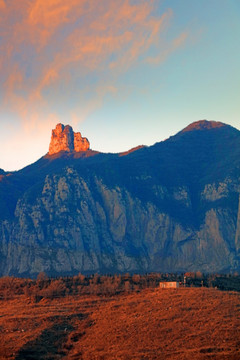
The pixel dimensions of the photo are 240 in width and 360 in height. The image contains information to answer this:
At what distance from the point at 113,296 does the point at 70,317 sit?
76.4ft

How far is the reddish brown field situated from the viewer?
8825 centimetres

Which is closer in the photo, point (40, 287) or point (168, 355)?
point (168, 355)

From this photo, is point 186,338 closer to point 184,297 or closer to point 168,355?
point 168,355

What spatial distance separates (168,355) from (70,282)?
242ft

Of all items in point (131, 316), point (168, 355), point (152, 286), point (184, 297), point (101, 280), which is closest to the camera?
point (168, 355)

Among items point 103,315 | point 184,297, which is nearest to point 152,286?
point 184,297

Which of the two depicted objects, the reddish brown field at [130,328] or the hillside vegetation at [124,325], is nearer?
the reddish brown field at [130,328]

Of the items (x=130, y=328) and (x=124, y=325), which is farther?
(x=124, y=325)

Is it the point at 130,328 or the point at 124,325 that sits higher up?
the point at 124,325

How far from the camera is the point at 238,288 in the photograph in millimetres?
152125

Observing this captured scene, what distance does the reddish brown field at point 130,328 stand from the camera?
88.2 metres

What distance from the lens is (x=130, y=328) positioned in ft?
325

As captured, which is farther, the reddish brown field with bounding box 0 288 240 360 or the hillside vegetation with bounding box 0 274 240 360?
the hillside vegetation with bounding box 0 274 240 360

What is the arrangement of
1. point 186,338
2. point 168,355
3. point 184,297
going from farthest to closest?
point 184,297 < point 186,338 < point 168,355
